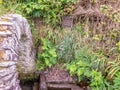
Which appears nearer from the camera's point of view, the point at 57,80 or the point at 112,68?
the point at 112,68

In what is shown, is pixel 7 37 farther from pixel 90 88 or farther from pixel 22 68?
pixel 90 88

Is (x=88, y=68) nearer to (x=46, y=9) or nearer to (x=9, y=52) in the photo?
(x=46, y=9)

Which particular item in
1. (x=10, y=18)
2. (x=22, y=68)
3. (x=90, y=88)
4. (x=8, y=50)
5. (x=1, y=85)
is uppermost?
(x=10, y=18)

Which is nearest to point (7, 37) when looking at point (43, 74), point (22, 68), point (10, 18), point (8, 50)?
point (8, 50)

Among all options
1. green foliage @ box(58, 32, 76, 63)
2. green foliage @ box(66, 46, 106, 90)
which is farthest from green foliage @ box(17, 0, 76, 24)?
green foliage @ box(66, 46, 106, 90)

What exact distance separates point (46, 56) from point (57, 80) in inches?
17.1

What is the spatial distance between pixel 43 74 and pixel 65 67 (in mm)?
378

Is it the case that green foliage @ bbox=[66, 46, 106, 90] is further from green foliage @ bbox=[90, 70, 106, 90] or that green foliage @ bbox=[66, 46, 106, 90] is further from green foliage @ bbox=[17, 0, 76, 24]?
green foliage @ bbox=[17, 0, 76, 24]

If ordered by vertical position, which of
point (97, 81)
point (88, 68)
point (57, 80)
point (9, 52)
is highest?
point (9, 52)

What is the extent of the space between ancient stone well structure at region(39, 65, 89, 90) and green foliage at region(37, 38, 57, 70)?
120 millimetres

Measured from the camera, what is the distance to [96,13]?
18.2 ft

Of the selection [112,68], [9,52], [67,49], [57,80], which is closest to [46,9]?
[67,49]

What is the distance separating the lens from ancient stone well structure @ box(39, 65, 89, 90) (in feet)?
16.7

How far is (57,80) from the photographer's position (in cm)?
514
